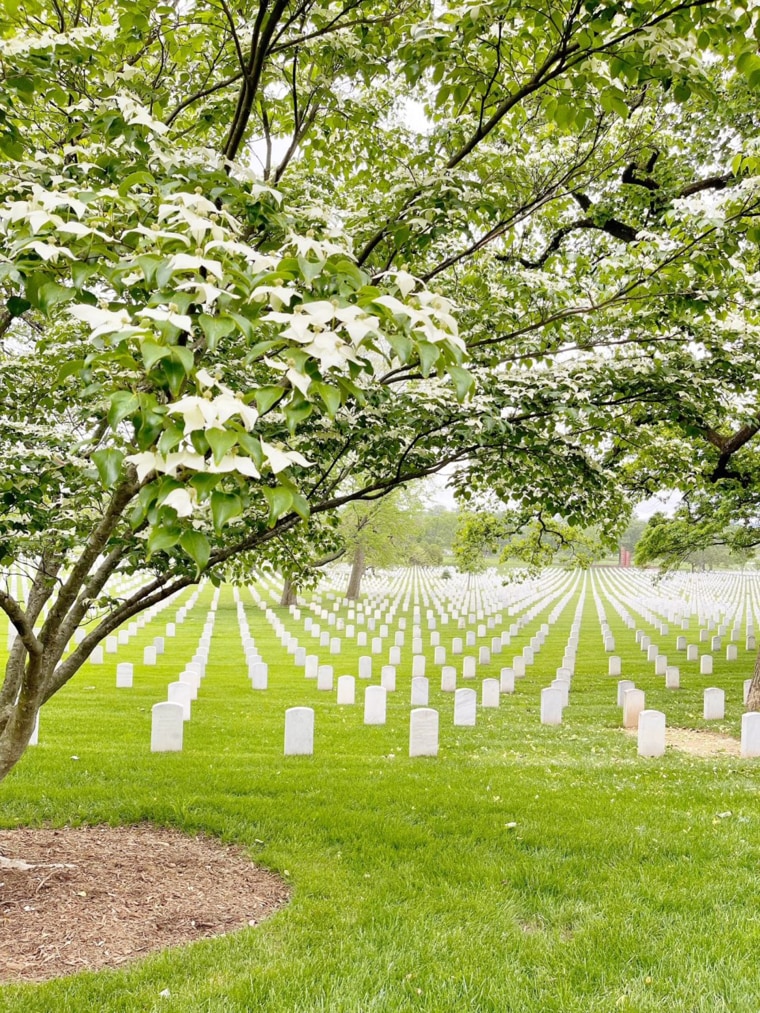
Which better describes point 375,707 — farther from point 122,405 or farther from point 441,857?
point 122,405

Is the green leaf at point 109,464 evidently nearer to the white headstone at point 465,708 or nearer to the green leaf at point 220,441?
the green leaf at point 220,441

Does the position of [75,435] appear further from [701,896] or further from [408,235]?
[701,896]

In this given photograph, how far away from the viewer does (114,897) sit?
476cm

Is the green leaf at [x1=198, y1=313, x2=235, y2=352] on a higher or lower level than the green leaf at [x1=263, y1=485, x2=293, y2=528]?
higher

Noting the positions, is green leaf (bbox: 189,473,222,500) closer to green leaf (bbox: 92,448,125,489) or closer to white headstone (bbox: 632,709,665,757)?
green leaf (bbox: 92,448,125,489)

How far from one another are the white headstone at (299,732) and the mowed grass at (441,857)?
0.23 metres

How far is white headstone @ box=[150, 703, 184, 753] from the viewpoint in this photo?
28.2 feet

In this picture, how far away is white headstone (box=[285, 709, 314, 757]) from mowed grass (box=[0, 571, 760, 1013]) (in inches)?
9.2

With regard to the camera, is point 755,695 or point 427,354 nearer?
point 427,354

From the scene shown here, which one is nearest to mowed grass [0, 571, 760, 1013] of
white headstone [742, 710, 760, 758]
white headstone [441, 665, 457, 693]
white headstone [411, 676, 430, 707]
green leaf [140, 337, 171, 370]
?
white headstone [742, 710, 760, 758]

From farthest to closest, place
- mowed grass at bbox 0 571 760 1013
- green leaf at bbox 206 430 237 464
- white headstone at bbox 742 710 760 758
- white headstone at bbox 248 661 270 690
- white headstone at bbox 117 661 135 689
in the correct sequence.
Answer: white headstone at bbox 248 661 270 690
white headstone at bbox 117 661 135 689
white headstone at bbox 742 710 760 758
mowed grass at bbox 0 571 760 1013
green leaf at bbox 206 430 237 464

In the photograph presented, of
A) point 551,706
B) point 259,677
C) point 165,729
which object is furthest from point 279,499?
point 259,677

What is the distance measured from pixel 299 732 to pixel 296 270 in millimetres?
7148

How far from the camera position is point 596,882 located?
5.01 meters
